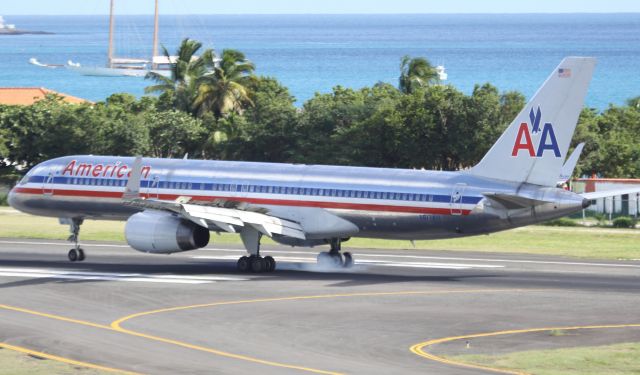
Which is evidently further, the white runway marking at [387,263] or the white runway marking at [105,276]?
the white runway marking at [387,263]

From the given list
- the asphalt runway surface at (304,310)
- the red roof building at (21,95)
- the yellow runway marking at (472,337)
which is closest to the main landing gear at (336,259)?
the asphalt runway surface at (304,310)

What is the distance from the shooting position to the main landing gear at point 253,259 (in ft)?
159

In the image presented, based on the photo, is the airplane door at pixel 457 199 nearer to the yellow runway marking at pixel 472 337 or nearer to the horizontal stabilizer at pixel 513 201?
the horizontal stabilizer at pixel 513 201

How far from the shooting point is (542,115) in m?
44.2

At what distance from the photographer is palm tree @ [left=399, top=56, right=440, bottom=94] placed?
105875mm

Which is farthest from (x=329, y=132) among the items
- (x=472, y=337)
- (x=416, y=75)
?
(x=472, y=337)

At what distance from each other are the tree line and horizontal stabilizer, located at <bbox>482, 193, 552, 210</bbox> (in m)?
36.2

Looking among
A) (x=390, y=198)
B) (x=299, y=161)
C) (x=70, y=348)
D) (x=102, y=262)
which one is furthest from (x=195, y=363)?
(x=299, y=161)

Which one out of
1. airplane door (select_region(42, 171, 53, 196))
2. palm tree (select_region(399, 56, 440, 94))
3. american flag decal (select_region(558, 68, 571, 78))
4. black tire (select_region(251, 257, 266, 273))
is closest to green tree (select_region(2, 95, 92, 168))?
palm tree (select_region(399, 56, 440, 94))

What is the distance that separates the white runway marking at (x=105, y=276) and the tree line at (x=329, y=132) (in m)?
36.0

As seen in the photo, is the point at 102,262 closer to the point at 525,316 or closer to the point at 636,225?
the point at 525,316

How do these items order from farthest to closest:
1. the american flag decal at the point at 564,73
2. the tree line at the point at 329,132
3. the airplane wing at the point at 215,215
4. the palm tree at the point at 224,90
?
the palm tree at the point at 224,90, the tree line at the point at 329,132, the airplane wing at the point at 215,215, the american flag decal at the point at 564,73

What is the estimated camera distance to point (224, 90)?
343 feet

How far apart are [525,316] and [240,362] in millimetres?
11273
